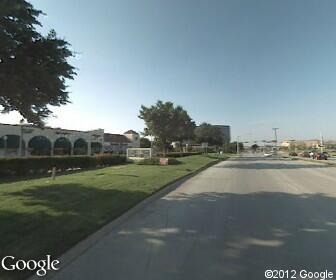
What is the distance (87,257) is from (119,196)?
695 centimetres

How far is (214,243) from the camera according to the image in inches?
281

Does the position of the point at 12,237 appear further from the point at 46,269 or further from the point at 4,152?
the point at 4,152

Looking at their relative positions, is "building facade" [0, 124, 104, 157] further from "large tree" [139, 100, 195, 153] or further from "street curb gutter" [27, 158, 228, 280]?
"street curb gutter" [27, 158, 228, 280]

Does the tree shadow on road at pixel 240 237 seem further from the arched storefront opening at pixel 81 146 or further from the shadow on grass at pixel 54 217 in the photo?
the arched storefront opening at pixel 81 146

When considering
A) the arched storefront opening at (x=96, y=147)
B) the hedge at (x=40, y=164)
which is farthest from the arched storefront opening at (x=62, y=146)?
the hedge at (x=40, y=164)

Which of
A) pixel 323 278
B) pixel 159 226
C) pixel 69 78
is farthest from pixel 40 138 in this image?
pixel 323 278

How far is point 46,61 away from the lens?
40.3ft

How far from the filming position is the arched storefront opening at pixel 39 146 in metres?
64.2

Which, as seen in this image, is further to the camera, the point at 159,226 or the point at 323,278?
the point at 159,226

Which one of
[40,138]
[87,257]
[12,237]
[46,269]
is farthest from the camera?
[40,138]

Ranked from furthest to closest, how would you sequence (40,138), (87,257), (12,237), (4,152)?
1. (40,138)
2. (4,152)
3. (12,237)
4. (87,257)

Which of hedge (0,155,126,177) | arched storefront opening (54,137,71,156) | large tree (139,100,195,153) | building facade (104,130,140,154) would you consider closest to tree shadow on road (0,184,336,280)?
hedge (0,155,126,177)

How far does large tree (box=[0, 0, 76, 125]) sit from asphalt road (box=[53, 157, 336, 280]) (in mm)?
5022

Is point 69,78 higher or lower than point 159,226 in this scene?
higher
